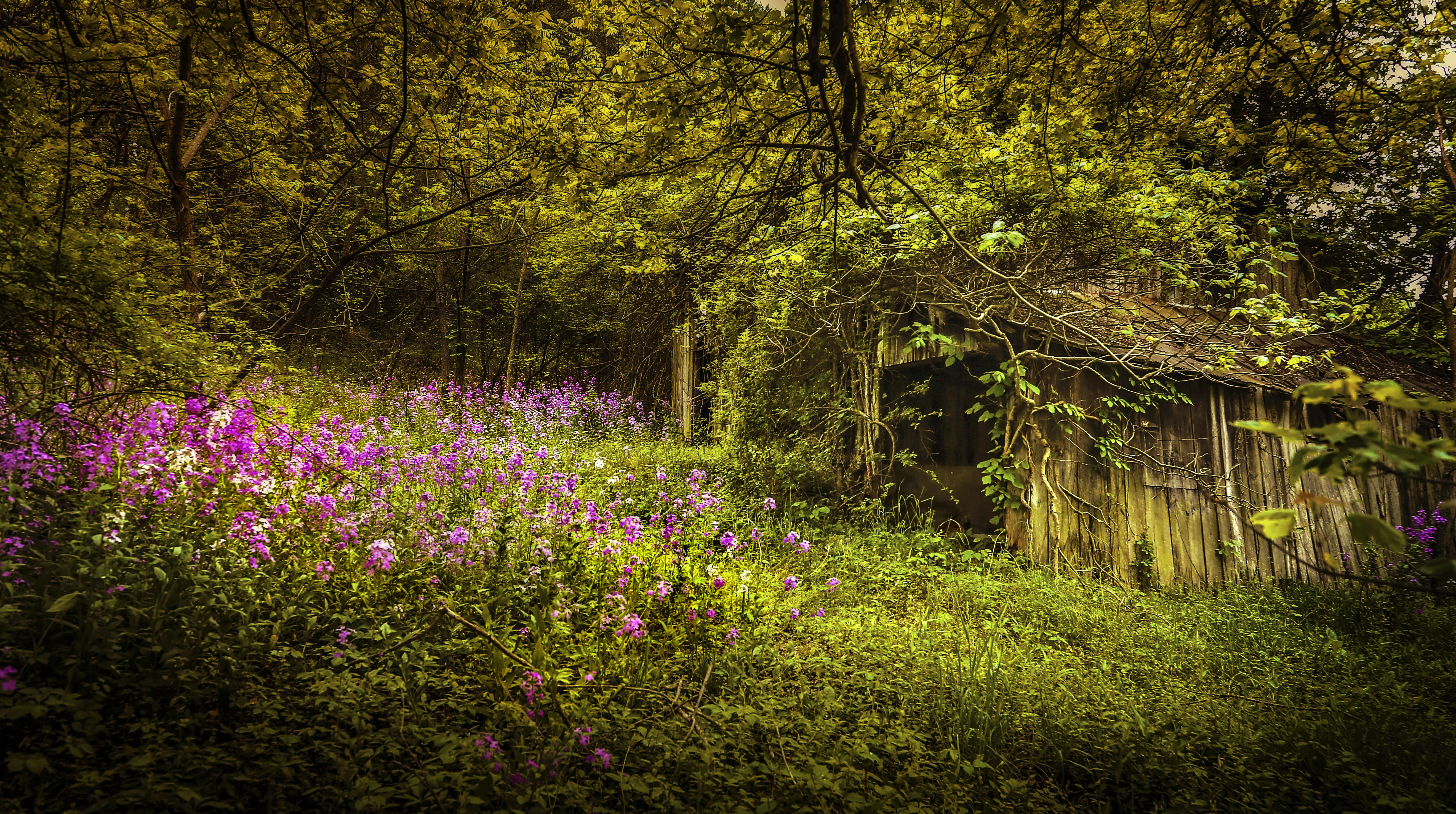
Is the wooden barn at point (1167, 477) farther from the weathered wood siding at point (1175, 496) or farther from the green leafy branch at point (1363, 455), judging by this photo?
the green leafy branch at point (1363, 455)

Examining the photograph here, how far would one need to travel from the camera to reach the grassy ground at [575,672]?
221 cm

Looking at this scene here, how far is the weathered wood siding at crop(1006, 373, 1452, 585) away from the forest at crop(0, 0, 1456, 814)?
51 mm

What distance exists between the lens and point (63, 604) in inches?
85.5

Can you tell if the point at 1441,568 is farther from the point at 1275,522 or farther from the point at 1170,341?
the point at 1170,341

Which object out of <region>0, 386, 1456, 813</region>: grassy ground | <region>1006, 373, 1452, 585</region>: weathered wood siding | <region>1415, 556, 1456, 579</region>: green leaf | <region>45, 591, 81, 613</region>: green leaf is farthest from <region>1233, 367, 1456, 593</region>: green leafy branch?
<region>1006, 373, 1452, 585</region>: weathered wood siding

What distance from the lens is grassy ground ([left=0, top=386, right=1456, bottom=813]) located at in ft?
7.24

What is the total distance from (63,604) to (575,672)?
1932mm

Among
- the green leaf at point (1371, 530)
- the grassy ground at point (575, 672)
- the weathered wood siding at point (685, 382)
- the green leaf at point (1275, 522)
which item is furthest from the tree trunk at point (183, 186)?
the weathered wood siding at point (685, 382)

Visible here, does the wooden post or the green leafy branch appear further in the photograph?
the wooden post

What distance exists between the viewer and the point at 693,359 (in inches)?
444

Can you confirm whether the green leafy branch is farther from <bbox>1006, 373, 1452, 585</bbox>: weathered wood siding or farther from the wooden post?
the wooden post

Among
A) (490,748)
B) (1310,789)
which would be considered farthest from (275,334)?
(1310,789)

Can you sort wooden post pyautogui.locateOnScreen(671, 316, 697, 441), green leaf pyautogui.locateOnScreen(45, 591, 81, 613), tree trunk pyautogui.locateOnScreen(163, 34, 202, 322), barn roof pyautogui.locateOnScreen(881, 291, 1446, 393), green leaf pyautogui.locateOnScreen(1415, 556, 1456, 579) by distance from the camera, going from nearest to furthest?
green leaf pyautogui.locateOnScreen(1415, 556, 1456, 579) → green leaf pyautogui.locateOnScreen(45, 591, 81, 613) → tree trunk pyautogui.locateOnScreen(163, 34, 202, 322) → barn roof pyautogui.locateOnScreen(881, 291, 1446, 393) → wooden post pyautogui.locateOnScreen(671, 316, 697, 441)

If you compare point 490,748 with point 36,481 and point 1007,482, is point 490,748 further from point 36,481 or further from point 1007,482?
point 1007,482
